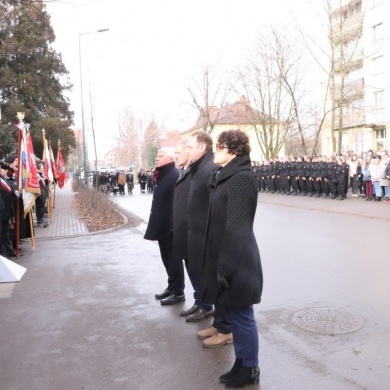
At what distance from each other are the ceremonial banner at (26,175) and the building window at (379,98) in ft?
107

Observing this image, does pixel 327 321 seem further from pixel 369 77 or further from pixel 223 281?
pixel 369 77

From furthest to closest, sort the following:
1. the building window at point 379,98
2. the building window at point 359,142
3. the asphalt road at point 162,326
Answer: the building window at point 359,142 < the building window at point 379,98 < the asphalt road at point 162,326

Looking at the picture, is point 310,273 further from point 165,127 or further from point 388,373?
point 165,127

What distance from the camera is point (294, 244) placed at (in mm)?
9812

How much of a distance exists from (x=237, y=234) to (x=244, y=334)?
84 centimetres

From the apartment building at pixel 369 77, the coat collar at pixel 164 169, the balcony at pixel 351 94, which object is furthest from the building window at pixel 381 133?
the coat collar at pixel 164 169

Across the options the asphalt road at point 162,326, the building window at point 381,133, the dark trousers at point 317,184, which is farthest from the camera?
the building window at point 381,133

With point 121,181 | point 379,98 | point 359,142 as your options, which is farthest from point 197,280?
point 359,142

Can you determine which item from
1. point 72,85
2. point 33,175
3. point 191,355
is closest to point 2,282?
point 33,175

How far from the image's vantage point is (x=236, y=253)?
353cm

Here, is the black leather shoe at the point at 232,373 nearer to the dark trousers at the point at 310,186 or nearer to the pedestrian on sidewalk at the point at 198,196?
the pedestrian on sidewalk at the point at 198,196

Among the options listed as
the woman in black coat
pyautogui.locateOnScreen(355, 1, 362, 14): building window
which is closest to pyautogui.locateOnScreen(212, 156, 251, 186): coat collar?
the woman in black coat

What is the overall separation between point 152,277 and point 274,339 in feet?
10.3

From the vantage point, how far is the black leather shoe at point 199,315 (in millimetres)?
5297
